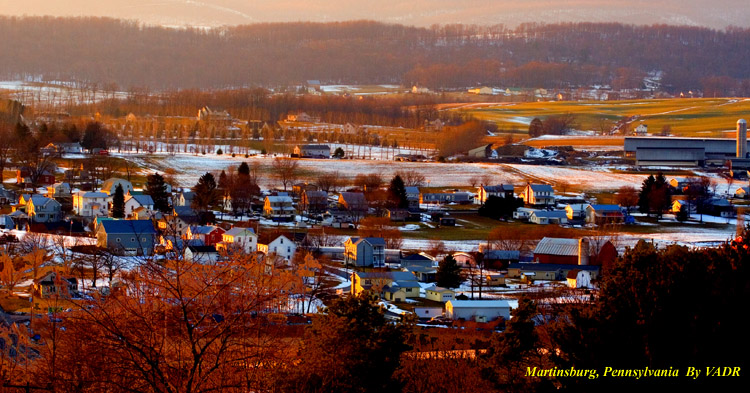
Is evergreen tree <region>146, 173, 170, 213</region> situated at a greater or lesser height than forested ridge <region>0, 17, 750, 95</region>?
lesser

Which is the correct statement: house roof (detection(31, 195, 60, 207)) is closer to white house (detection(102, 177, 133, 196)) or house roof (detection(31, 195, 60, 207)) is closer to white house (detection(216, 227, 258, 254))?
white house (detection(102, 177, 133, 196))

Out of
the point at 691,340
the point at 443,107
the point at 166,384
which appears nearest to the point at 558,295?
the point at 691,340

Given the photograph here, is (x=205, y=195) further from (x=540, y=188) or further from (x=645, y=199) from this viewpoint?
(x=645, y=199)

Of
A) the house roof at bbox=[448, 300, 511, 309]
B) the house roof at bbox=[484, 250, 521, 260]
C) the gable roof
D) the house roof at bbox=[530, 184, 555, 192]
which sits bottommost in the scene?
the house roof at bbox=[448, 300, 511, 309]

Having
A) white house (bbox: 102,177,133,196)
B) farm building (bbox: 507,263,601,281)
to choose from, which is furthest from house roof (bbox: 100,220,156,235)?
farm building (bbox: 507,263,601,281)

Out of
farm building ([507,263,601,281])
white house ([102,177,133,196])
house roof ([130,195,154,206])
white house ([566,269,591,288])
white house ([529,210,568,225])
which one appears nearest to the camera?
white house ([566,269,591,288])

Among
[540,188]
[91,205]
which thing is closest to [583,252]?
[540,188]

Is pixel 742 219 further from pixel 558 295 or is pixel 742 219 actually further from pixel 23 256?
pixel 23 256
